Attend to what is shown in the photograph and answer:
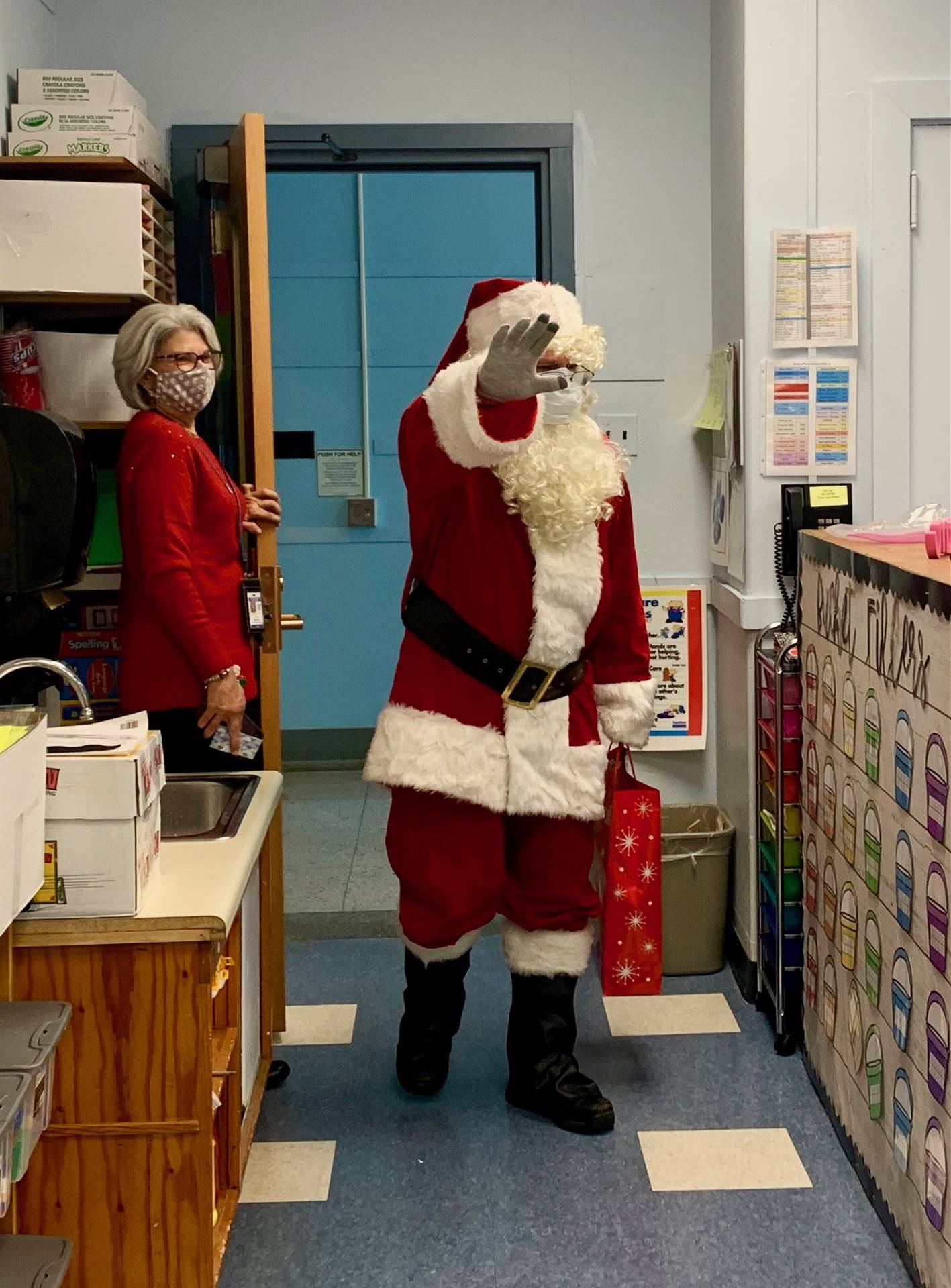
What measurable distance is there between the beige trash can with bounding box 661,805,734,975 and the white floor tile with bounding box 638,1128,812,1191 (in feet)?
2.47

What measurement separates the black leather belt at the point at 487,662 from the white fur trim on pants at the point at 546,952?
441 millimetres

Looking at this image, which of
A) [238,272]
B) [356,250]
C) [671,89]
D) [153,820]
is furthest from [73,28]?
[153,820]

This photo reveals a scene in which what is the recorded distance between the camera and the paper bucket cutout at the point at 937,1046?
178 cm

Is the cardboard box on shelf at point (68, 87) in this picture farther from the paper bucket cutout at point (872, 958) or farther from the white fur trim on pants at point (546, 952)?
the paper bucket cutout at point (872, 958)

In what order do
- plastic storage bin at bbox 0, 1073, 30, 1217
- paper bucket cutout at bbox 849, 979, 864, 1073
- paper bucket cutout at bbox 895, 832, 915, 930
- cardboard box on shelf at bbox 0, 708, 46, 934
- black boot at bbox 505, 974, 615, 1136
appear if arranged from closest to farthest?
1. plastic storage bin at bbox 0, 1073, 30, 1217
2. cardboard box on shelf at bbox 0, 708, 46, 934
3. paper bucket cutout at bbox 895, 832, 915, 930
4. paper bucket cutout at bbox 849, 979, 864, 1073
5. black boot at bbox 505, 974, 615, 1136

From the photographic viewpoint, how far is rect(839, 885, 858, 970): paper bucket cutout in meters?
2.27

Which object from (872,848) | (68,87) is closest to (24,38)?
(68,87)

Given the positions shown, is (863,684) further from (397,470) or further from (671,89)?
(397,470)

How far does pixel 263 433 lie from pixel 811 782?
4.12ft

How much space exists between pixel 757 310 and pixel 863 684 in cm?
105

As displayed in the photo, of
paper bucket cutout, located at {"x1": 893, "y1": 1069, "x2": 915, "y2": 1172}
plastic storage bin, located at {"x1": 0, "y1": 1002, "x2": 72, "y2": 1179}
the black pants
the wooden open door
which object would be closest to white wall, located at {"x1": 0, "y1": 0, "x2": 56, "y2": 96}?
the wooden open door

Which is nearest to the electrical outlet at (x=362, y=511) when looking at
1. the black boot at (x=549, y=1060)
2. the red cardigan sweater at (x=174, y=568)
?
the red cardigan sweater at (x=174, y=568)

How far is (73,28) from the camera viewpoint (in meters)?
3.26

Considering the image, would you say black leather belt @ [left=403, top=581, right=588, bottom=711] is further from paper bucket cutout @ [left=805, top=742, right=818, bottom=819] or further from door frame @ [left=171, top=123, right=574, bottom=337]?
door frame @ [left=171, top=123, right=574, bottom=337]
